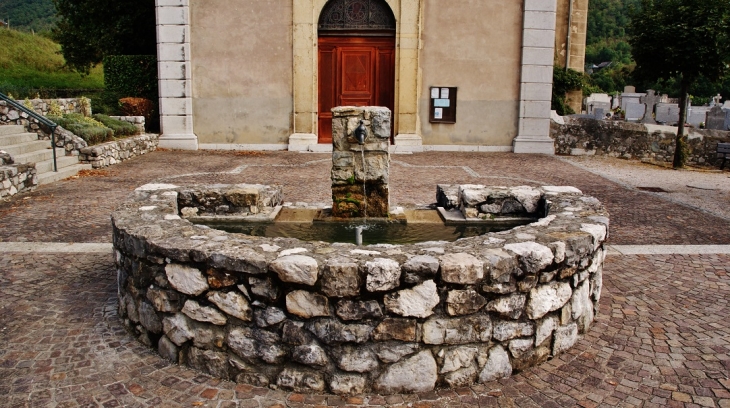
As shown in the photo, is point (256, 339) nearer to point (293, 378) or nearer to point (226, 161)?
point (293, 378)

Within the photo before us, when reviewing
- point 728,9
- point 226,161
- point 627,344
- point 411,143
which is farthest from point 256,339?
point 728,9

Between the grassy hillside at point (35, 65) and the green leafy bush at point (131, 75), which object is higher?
the grassy hillside at point (35, 65)

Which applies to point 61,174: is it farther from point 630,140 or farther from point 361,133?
point 630,140

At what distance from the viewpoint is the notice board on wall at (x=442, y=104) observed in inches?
597

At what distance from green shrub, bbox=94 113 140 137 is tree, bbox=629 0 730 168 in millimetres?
11877

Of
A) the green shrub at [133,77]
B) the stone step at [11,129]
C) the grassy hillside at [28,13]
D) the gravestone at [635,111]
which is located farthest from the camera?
the grassy hillside at [28,13]

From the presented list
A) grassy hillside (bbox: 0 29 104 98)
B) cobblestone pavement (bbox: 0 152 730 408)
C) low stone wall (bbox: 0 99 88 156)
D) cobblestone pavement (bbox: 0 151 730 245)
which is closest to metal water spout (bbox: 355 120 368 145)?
cobblestone pavement (bbox: 0 152 730 408)

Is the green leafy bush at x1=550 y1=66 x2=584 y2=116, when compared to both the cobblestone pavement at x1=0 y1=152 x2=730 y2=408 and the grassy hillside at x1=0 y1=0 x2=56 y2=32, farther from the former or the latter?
the grassy hillside at x1=0 y1=0 x2=56 y2=32

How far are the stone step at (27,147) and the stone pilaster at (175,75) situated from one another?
372 cm

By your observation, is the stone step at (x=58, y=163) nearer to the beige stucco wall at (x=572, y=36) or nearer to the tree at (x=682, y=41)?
the tree at (x=682, y=41)

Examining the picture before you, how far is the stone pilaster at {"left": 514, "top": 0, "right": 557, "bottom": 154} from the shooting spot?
1486 cm

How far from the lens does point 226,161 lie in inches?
518

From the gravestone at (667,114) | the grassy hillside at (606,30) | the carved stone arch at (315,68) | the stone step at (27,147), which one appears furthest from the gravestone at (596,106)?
the grassy hillside at (606,30)

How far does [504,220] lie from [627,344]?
6.44ft
